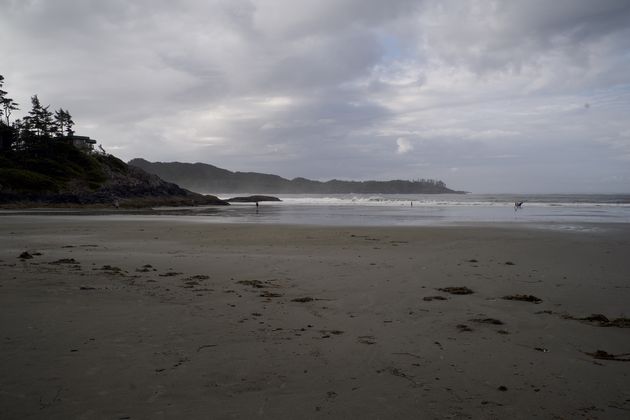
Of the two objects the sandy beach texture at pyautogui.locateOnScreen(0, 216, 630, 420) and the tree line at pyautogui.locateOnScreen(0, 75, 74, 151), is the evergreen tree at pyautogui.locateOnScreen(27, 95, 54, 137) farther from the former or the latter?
the sandy beach texture at pyautogui.locateOnScreen(0, 216, 630, 420)

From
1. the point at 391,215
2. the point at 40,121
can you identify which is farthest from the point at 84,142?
the point at 391,215

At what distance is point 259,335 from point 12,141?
248ft

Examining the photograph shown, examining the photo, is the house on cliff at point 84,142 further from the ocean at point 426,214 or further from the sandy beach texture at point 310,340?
the sandy beach texture at point 310,340

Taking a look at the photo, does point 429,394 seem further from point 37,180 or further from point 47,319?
point 37,180

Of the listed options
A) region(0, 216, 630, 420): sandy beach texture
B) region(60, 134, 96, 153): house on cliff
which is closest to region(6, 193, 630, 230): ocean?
region(0, 216, 630, 420): sandy beach texture

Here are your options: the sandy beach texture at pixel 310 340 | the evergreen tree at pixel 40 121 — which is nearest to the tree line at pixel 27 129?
the evergreen tree at pixel 40 121

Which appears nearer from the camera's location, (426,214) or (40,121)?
(426,214)

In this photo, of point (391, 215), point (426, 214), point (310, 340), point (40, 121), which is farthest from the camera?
point (40, 121)

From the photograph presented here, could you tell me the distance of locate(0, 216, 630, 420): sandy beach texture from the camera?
347 centimetres

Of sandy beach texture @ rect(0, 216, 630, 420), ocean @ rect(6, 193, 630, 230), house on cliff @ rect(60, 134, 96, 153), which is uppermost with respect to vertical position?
house on cliff @ rect(60, 134, 96, 153)

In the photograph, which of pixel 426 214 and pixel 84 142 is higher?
pixel 84 142

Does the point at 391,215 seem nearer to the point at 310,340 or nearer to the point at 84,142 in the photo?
the point at 310,340

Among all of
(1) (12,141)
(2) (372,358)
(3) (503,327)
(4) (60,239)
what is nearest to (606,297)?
(3) (503,327)

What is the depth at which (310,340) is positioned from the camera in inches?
197
